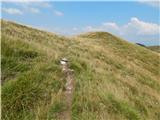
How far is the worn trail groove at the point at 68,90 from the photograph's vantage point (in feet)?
20.1

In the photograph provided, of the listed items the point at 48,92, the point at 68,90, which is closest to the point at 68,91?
the point at 68,90

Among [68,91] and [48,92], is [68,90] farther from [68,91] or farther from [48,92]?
[48,92]

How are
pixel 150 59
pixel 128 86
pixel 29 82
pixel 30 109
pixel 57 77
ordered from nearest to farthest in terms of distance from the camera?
pixel 30 109 < pixel 29 82 < pixel 57 77 < pixel 128 86 < pixel 150 59

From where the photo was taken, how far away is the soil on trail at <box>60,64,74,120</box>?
613 centimetres

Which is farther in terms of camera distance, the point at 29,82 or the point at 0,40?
the point at 0,40

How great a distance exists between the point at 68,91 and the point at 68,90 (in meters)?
0.05

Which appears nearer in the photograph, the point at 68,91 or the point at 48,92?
the point at 48,92

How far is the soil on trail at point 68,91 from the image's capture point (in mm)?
6134

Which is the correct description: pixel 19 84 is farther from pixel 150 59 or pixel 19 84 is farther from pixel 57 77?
pixel 150 59

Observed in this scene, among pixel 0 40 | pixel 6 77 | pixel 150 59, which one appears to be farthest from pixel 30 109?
pixel 150 59

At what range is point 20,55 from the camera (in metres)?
8.49

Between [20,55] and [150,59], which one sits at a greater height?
[20,55]

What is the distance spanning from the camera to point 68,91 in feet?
23.2

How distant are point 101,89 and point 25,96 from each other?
216cm
